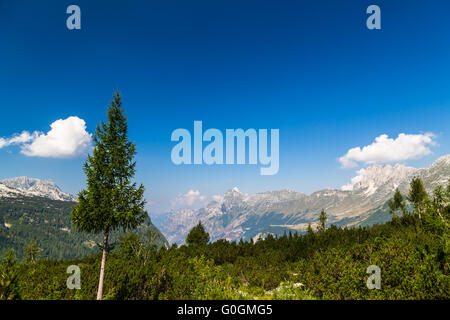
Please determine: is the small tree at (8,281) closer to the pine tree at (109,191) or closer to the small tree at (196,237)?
the pine tree at (109,191)

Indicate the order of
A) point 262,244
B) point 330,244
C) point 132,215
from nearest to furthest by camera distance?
point 132,215, point 330,244, point 262,244

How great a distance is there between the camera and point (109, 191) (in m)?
Result: 16.6

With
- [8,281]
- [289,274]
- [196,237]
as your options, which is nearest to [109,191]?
[8,281]

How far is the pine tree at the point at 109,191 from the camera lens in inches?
643

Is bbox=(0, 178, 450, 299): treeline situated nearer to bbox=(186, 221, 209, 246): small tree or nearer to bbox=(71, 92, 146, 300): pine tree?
bbox=(71, 92, 146, 300): pine tree

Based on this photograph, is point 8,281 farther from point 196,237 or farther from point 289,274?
point 196,237

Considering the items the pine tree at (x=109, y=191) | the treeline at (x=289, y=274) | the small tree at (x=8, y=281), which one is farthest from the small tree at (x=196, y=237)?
the small tree at (x=8, y=281)

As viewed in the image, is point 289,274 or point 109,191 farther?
point 289,274

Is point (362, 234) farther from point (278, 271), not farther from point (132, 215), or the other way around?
point (132, 215)

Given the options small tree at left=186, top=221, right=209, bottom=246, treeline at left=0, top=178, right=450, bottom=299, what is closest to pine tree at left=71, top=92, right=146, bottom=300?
treeline at left=0, top=178, right=450, bottom=299

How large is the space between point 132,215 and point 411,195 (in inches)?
2395

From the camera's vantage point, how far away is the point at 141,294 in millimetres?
21984

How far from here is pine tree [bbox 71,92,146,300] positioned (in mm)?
16344
